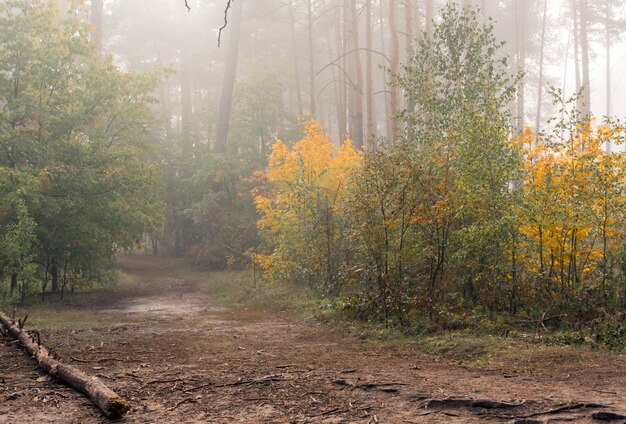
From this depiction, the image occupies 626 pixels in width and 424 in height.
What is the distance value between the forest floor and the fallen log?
3.7 inches

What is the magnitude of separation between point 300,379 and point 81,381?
2319mm

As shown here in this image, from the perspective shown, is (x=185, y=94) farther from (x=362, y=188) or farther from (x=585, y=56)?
(x=362, y=188)

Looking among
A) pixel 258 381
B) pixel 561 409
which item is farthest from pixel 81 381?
pixel 561 409

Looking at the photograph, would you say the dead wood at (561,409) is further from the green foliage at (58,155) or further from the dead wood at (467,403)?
the green foliage at (58,155)

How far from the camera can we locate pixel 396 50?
19875 millimetres

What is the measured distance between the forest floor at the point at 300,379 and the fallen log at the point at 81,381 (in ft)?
0.31

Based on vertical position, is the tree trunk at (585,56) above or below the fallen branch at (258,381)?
above

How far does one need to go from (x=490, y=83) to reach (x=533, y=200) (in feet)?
11.7

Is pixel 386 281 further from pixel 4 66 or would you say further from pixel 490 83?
pixel 4 66

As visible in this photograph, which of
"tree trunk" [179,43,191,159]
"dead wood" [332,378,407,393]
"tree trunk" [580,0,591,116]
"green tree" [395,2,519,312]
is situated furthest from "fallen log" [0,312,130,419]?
"tree trunk" [580,0,591,116]

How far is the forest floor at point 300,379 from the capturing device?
5.40m

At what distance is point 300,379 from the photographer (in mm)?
6824

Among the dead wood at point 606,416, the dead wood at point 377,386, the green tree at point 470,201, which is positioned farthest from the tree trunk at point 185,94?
the dead wood at point 606,416

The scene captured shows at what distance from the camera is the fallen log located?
5.50m
